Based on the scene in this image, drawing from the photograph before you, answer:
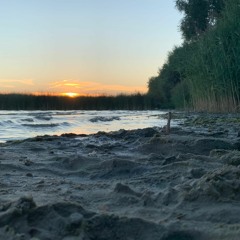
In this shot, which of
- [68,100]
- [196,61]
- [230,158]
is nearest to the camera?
[230,158]

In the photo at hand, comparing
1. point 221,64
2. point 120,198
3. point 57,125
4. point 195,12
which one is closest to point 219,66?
A: point 221,64

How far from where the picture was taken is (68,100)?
47.7 metres

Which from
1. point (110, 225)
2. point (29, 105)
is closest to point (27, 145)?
point (110, 225)

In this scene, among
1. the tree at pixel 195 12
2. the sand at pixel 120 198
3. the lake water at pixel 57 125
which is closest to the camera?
the sand at pixel 120 198

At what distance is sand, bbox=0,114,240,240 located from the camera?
2.67m

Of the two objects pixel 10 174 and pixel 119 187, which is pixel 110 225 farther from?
pixel 10 174

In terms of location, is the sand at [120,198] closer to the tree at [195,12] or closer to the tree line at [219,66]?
the tree line at [219,66]

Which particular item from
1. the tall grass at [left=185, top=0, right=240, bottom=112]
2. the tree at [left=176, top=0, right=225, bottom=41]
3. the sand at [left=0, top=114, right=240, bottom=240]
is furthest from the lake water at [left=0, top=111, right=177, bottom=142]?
the tree at [left=176, top=0, right=225, bottom=41]

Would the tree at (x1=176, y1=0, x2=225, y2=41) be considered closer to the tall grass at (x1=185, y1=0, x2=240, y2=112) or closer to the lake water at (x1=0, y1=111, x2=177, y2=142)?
the tall grass at (x1=185, y1=0, x2=240, y2=112)

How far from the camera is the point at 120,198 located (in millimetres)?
3426

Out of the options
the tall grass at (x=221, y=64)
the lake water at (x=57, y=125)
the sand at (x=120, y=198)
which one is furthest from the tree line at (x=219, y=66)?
the sand at (x=120, y=198)

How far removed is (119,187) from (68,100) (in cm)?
4443

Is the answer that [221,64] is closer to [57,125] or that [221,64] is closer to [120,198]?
[57,125]

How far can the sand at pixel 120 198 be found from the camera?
8.77ft
